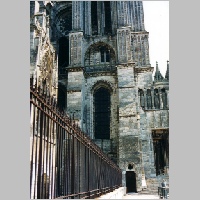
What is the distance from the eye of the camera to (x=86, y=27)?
23.6 meters

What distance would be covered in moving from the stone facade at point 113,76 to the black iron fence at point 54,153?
1170 centimetres

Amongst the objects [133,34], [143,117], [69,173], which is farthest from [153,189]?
[69,173]

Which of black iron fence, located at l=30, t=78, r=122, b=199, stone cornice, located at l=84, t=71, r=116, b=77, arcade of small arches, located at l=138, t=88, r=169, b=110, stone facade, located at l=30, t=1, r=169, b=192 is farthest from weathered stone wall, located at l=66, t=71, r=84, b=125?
black iron fence, located at l=30, t=78, r=122, b=199

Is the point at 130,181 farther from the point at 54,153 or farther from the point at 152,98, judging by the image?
the point at 54,153

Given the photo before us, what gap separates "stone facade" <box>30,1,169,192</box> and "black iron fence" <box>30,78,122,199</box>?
38.4 feet

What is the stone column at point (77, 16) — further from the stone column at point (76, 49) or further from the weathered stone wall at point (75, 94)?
the weathered stone wall at point (75, 94)

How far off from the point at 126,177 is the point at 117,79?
647 centimetres

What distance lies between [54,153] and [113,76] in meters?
17.6

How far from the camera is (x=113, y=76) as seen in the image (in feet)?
72.0

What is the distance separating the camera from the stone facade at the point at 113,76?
19.2 meters

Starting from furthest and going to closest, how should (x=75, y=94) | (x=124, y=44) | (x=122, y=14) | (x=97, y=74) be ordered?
(x=122, y=14), (x=97, y=74), (x=124, y=44), (x=75, y=94)

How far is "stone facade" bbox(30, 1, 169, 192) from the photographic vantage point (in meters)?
19.2

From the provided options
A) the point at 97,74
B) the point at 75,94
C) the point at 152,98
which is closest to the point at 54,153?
the point at 75,94

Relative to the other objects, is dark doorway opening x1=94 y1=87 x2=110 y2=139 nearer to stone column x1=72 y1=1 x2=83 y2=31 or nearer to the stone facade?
the stone facade
